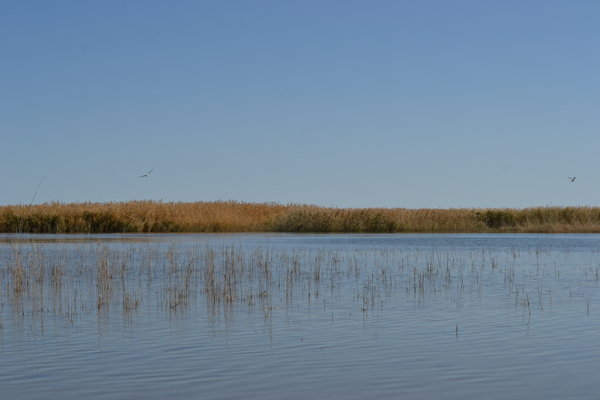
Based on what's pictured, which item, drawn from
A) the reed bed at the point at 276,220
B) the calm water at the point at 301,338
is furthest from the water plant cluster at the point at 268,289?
the reed bed at the point at 276,220

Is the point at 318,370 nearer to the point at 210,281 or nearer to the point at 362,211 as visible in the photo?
the point at 210,281

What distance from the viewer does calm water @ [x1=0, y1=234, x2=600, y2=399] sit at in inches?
232

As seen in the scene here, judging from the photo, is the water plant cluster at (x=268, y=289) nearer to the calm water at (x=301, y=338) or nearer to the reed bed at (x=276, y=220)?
the calm water at (x=301, y=338)

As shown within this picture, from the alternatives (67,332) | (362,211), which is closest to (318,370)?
(67,332)

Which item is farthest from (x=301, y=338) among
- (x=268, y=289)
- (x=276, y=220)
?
(x=276, y=220)

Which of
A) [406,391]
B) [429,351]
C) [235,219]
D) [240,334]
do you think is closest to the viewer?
[406,391]

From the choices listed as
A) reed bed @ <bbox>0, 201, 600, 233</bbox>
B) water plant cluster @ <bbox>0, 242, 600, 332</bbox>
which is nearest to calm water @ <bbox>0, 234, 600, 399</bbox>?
water plant cluster @ <bbox>0, 242, 600, 332</bbox>

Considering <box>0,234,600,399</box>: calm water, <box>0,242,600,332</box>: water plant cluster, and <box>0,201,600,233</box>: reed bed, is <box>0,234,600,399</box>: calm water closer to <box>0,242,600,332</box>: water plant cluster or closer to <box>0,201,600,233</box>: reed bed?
<box>0,242,600,332</box>: water plant cluster

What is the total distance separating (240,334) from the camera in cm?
847

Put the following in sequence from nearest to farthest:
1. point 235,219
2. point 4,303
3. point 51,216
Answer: point 4,303 → point 51,216 → point 235,219

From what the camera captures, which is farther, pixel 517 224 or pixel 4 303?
pixel 517 224

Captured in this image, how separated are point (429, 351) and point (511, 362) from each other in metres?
0.88

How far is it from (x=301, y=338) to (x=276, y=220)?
3731 cm

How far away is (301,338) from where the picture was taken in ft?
26.9
